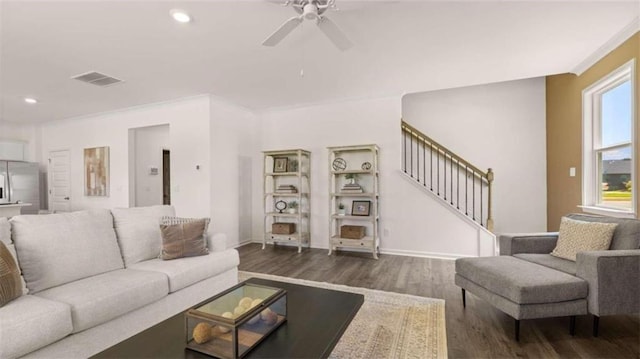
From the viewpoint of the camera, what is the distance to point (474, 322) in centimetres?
236

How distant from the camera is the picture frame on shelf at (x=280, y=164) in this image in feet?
17.0

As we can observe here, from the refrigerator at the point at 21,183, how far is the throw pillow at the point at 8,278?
20.3 ft

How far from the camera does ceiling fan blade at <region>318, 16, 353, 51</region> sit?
7.03 feet

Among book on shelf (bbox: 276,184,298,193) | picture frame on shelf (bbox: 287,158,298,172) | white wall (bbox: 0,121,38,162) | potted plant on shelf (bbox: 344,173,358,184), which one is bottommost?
book on shelf (bbox: 276,184,298,193)

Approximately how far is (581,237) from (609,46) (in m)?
2.17

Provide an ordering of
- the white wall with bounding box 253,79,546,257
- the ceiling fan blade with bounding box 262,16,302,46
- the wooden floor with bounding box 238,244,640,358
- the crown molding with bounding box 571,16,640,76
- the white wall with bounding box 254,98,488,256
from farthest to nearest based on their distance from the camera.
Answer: the white wall with bounding box 253,79,546,257 → the white wall with bounding box 254,98,488,256 → the crown molding with bounding box 571,16,640,76 → the ceiling fan blade with bounding box 262,16,302,46 → the wooden floor with bounding box 238,244,640,358

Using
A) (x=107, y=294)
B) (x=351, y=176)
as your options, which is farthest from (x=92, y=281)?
(x=351, y=176)

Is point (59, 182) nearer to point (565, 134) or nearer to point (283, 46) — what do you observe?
point (283, 46)

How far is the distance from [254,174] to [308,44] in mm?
3187

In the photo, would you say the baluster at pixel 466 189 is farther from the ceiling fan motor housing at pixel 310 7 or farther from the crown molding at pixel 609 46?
the ceiling fan motor housing at pixel 310 7

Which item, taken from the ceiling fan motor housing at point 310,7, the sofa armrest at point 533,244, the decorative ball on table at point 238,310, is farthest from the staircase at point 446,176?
the decorative ball on table at point 238,310

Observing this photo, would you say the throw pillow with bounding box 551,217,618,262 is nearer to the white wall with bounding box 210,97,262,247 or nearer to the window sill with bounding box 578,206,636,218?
the window sill with bounding box 578,206,636,218

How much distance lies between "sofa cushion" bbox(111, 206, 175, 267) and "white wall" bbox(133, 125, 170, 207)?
342cm

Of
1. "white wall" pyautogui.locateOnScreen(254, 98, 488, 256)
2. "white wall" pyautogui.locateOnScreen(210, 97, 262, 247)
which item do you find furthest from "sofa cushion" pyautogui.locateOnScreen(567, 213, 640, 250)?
"white wall" pyautogui.locateOnScreen(210, 97, 262, 247)
